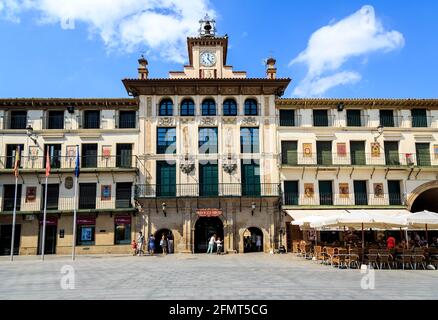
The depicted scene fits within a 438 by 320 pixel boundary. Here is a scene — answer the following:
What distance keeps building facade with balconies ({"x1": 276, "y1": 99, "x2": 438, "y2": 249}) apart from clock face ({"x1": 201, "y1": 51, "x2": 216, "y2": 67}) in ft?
19.7

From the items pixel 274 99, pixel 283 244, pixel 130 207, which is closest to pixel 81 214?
pixel 130 207

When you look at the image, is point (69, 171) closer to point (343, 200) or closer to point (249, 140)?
point (249, 140)

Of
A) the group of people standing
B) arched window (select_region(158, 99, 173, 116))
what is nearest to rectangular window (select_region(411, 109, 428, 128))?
arched window (select_region(158, 99, 173, 116))

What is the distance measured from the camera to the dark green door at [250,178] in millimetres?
27656

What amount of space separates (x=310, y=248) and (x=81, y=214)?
1591cm

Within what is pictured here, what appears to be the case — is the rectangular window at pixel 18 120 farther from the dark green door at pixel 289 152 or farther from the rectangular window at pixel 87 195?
the dark green door at pixel 289 152

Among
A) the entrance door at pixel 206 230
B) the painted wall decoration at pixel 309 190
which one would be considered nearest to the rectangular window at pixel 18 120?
the entrance door at pixel 206 230

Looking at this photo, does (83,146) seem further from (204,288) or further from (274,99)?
(204,288)

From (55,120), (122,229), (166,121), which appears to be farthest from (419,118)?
(55,120)

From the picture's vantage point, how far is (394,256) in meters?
16.4

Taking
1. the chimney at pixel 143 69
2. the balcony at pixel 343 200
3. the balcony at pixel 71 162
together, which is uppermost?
the chimney at pixel 143 69

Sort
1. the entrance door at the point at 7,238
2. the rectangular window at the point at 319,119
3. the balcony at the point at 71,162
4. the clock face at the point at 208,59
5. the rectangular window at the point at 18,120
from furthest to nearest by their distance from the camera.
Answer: the clock face at the point at 208,59, the rectangular window at the point at 319,119, the rectangular window at the point at 18,120, the balcony at the point at 71,162, the entrance door at the point at 7,238

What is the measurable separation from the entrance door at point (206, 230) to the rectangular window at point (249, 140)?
556cm

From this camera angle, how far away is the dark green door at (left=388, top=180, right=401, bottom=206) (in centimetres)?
2817
